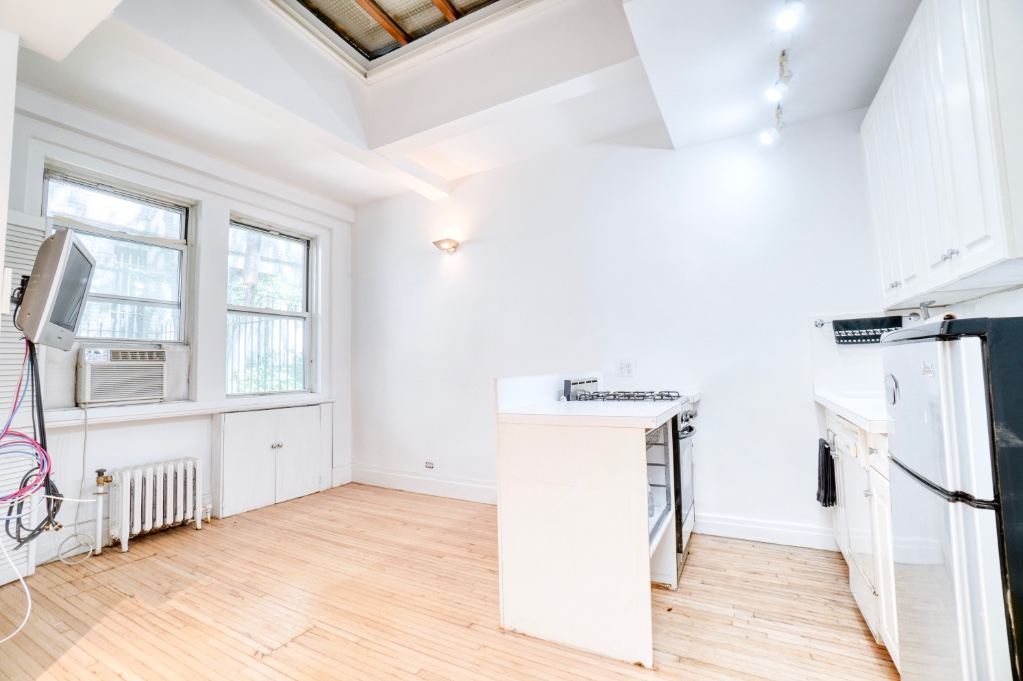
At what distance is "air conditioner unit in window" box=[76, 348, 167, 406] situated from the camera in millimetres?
3023

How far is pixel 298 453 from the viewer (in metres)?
4.29

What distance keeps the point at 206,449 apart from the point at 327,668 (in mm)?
2745

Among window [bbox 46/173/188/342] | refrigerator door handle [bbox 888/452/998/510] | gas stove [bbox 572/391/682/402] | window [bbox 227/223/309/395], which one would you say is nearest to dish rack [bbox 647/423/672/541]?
gas stove [bbox 572/391/682/402]

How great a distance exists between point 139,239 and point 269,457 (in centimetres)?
206

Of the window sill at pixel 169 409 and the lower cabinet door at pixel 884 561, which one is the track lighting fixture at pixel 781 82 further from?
the window sill at pixel 169 409

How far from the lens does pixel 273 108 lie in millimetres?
2791

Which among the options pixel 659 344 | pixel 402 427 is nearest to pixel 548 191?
pixel 659 344

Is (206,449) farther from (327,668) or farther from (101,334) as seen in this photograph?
(327,668)

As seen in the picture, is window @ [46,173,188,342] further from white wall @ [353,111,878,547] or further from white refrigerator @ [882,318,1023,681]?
white refrigerator @ [882,318,1023,681]

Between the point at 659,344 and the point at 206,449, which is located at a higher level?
the point at 659,344

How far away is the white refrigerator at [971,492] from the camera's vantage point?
100cm

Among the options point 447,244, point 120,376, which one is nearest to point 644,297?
point 447,244

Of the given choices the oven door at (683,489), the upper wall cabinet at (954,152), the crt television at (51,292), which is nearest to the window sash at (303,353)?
the crt television at (51,292)

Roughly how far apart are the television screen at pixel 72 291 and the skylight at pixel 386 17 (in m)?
1.96
